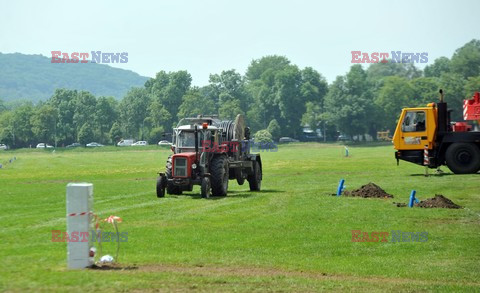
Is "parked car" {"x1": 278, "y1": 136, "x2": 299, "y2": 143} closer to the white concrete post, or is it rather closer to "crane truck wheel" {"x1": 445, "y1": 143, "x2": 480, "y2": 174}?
"crane truck wheel" {"x1": 445, "y1": 143, "x2": 480, "y2": 174}

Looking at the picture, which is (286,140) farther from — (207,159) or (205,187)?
(205,187)

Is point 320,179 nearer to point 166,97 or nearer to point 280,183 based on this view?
point 280,183

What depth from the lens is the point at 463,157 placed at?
39.2m

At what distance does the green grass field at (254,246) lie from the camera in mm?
13311

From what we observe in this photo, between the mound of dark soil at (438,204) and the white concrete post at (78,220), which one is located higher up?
the white concrete post at (78,220)

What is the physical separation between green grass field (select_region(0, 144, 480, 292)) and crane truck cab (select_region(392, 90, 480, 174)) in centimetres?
708

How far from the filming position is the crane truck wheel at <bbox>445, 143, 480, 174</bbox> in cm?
3869

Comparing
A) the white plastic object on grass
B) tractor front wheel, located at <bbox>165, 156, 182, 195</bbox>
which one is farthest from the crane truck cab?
the white plastic object on grass

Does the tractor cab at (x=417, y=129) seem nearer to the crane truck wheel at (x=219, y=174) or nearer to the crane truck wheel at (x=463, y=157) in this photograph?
the crane truck wheel at (x=463, y=157)

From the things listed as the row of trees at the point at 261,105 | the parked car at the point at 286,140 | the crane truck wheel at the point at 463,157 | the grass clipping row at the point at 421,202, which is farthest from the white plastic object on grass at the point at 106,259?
the parked car at the point at 286,140

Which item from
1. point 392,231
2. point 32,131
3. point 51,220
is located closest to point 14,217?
point 51,220

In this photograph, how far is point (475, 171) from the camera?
39219mm

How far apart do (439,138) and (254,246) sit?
80.7 feet

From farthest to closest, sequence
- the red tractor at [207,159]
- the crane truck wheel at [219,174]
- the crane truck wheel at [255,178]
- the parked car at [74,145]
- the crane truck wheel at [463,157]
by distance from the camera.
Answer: the parked car at [74,145] → the crane truck wheel at [463,157] → the crane truck wheel at [255,178] → the crane truck wheel at [219,174] → the red tractor at [207,159]
